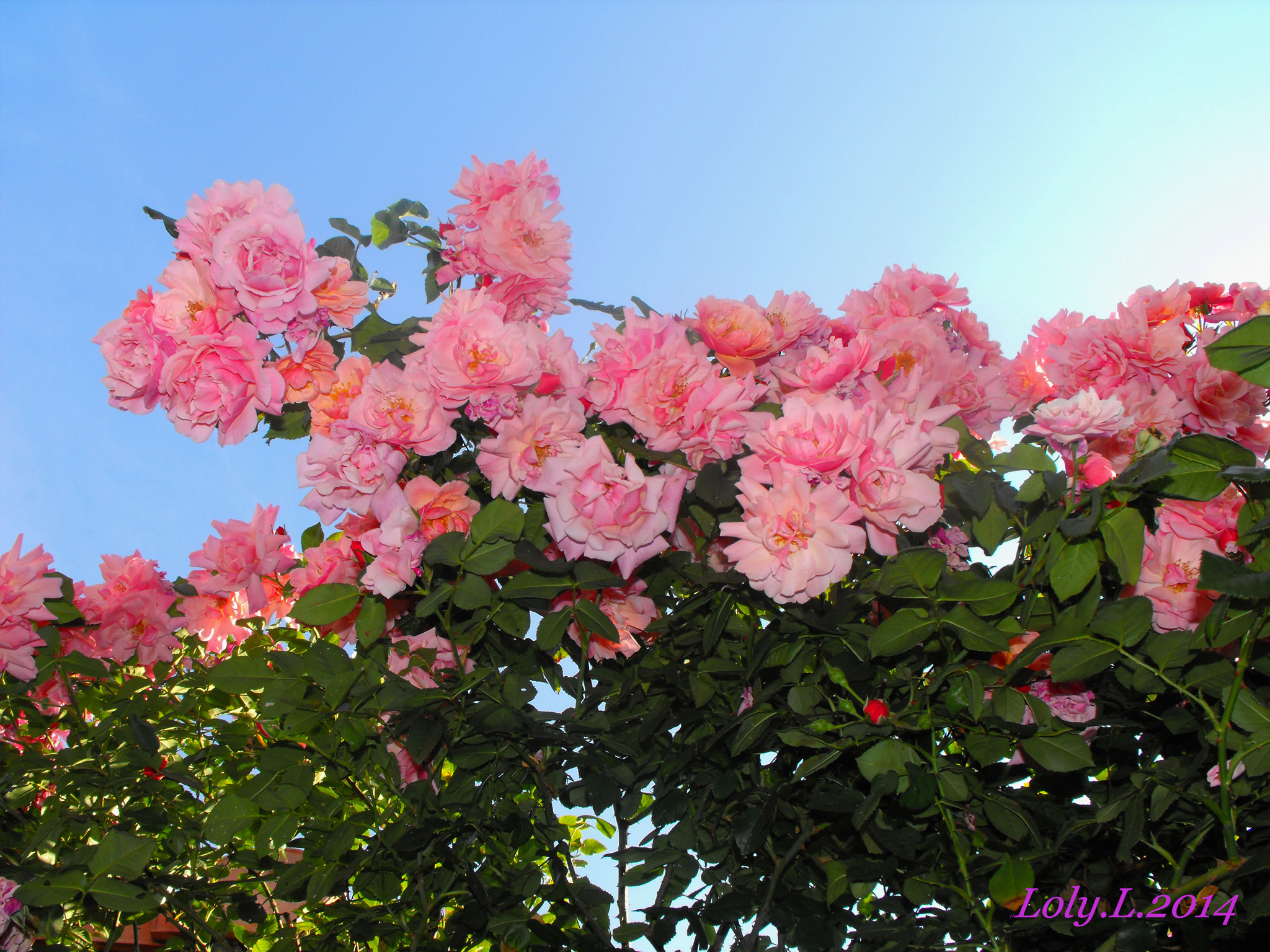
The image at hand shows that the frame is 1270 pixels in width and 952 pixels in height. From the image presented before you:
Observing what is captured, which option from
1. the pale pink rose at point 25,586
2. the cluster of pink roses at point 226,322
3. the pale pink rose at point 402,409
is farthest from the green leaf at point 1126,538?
the pale pink rose at point 25,586

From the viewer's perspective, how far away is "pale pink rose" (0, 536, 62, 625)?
1.88 m

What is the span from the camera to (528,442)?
1275mm

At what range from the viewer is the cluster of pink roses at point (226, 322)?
4.32 feet

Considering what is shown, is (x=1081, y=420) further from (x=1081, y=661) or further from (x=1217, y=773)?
(x=1217, y=773)

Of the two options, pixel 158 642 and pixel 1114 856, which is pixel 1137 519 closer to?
pixel 1114 856

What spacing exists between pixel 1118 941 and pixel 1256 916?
22 cm

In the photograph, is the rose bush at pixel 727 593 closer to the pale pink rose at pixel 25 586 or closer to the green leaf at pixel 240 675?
the green leaf at pixel 240 675

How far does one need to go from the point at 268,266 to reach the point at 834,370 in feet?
3.02

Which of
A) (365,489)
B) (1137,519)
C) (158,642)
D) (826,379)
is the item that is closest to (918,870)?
(1137,519)

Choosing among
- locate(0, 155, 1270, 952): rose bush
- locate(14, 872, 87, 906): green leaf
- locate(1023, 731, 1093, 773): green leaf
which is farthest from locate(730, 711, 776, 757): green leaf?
locate(14, 872, 87, 906): green leaf

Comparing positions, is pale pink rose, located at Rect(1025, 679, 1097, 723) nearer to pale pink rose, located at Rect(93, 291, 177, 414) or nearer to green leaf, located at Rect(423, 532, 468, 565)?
green leaf, located at Rect(423, 532, 468, 565)

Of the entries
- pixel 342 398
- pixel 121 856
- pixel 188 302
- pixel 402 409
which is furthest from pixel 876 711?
pixel 121 856

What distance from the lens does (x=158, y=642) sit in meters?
2.21

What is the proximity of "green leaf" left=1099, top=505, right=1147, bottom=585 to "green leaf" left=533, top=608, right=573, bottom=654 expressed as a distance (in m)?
0.79
